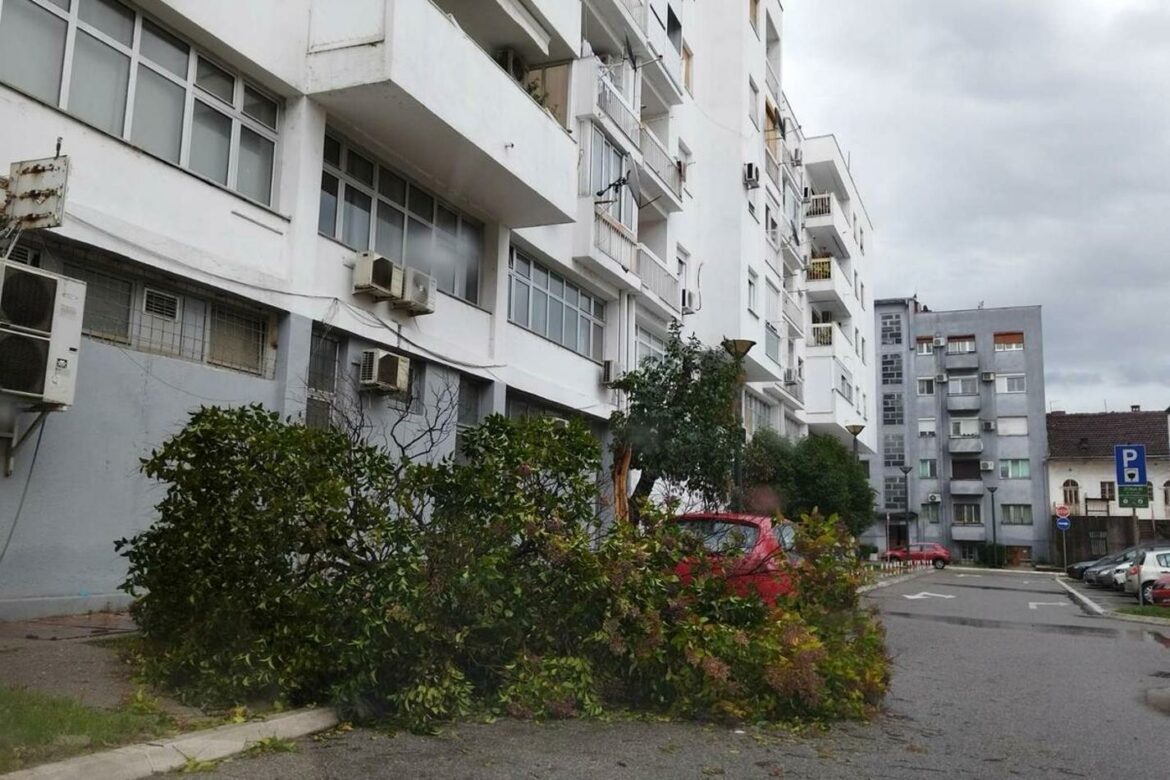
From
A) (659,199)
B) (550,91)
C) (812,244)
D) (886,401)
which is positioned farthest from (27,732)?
(886,401)

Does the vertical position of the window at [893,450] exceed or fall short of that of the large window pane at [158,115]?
it exceeds it

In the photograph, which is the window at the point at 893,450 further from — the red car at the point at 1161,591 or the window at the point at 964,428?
the red car at the point at 1161,591

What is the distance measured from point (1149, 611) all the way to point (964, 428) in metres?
55.7

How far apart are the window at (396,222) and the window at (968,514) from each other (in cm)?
6378

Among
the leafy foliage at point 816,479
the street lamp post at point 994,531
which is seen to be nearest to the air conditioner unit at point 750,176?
the leafy foliage at point 816,479

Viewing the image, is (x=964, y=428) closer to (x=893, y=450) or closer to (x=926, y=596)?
(x=893, y=450)

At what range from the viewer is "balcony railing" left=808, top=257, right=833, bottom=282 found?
41531mm

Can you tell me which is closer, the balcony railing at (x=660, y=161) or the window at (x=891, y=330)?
the balcony railing at (x=660, y=161)

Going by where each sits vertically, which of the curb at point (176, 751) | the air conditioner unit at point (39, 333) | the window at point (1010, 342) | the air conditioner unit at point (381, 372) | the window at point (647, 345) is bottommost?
the curb at point (176, 751)

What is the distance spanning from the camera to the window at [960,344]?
7544 cm

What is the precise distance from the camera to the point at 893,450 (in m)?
76.6

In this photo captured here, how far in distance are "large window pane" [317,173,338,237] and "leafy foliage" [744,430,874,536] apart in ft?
52.1

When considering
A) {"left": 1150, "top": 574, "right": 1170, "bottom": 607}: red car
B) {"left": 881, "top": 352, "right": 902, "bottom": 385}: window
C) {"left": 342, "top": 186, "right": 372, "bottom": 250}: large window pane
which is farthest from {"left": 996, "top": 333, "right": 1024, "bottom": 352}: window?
{"left": 342, "top": 186, "right": 372, "bottom": 250}: large window pane

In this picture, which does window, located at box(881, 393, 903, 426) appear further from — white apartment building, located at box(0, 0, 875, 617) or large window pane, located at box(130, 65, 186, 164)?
large window pane, located at box(130, 65, 186, 164)
